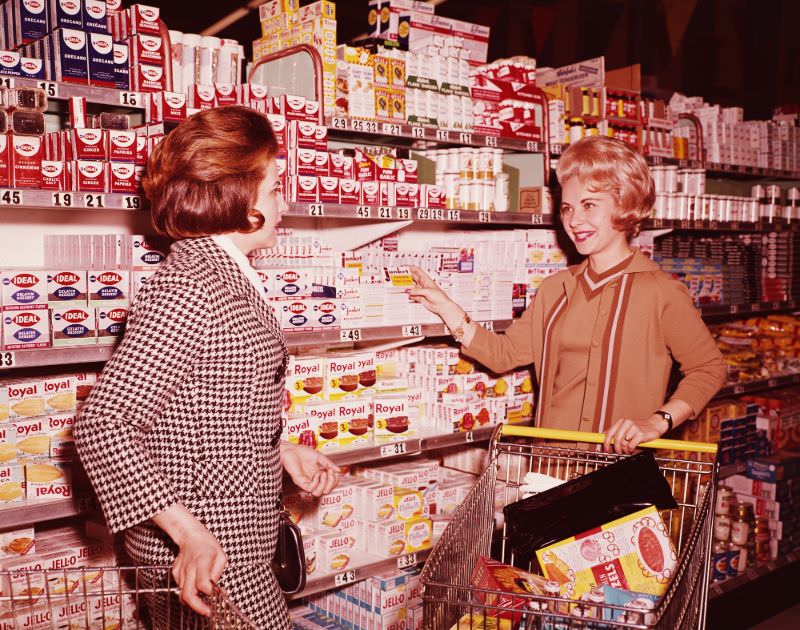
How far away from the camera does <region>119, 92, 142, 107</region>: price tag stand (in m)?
2.54

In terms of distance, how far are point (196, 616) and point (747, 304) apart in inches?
161

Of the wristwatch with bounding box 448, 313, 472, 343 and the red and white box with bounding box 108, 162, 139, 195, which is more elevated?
the red and white box with bounding box 108, 162, 139, 195

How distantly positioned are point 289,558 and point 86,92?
1.59 m

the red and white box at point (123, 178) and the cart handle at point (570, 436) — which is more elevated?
the red and white box at point (123, 178)

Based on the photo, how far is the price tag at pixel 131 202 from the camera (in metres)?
2.41

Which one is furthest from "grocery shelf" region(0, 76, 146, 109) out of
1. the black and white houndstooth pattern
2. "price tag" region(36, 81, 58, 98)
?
the black and white houndstooth pattern

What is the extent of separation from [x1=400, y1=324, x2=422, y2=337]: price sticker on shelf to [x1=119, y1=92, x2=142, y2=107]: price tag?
1.31 metres

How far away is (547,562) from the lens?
1.96m

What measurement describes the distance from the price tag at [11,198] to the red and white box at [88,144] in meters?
0.24

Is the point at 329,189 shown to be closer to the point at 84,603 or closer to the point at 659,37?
the point at 84,603

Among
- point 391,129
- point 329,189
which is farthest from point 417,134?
point 329,189

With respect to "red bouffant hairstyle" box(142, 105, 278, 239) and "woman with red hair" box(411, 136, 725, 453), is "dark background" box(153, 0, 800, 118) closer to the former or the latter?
"woman with red hair" box(411, 136, 725, 453)

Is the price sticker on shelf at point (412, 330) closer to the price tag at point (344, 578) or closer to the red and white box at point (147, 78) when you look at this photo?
the price tag at point (344, 578)

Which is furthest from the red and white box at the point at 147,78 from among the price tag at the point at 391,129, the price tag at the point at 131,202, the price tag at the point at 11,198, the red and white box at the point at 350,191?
the price tag at the point at 391,129
